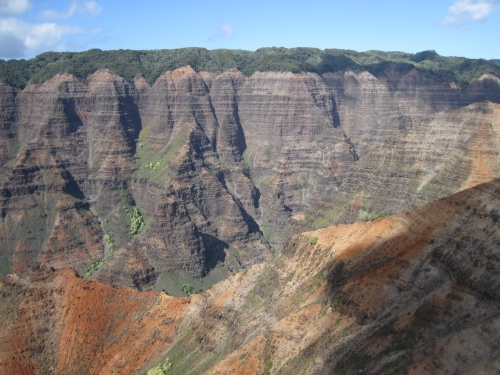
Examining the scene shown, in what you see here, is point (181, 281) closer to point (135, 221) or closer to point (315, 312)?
point (135, 221)

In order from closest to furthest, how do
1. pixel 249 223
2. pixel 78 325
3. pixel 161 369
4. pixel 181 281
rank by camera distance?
pixel 161 369
pixel 78 325
pixel 181 281
pixel 249 223

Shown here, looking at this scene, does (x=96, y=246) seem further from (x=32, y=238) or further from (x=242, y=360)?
(x=242, y=360)

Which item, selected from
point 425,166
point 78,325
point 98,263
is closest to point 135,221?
point 98,263

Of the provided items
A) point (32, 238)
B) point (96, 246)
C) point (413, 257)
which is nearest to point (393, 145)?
point (413, 257)

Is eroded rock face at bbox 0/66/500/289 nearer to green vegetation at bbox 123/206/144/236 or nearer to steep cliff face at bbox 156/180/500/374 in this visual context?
green vegetation at bbox 123/206/144/236

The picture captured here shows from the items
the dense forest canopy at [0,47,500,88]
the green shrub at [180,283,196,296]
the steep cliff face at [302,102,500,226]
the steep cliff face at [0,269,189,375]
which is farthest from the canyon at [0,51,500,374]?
the dense forest canopy at [0,47,500,88]

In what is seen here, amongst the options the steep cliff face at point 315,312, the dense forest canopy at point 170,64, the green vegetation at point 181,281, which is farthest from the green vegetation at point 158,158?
the steep cliff face at point 315,312
